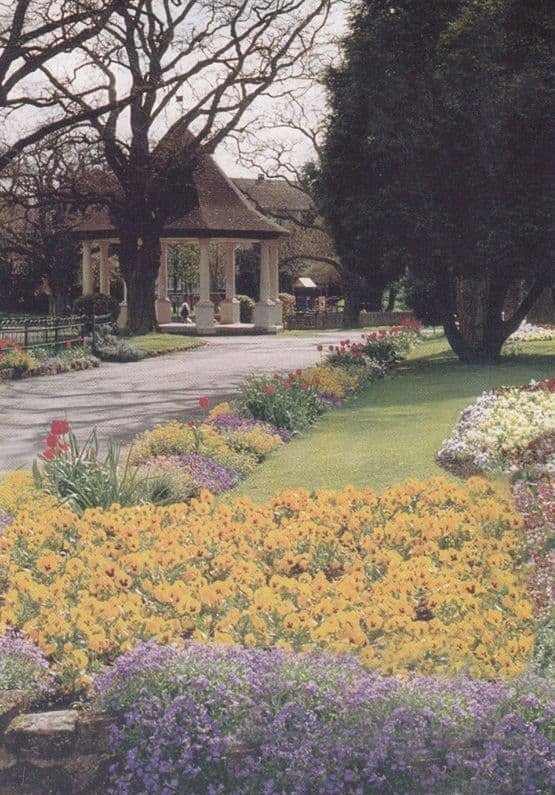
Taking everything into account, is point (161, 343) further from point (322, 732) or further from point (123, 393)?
point (322, 732)

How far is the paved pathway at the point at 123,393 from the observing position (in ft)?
45.2

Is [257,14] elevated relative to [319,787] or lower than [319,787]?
elevated

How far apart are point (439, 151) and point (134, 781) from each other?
63.5 ft

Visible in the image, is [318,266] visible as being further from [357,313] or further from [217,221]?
[217,221]

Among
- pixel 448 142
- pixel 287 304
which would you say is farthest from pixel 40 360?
pixel 287 304

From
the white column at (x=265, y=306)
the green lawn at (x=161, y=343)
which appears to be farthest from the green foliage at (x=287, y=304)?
the green lawn at (x=161, y=343)

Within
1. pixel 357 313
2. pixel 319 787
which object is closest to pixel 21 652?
pixel 319 787

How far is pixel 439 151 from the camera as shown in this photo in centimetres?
2208

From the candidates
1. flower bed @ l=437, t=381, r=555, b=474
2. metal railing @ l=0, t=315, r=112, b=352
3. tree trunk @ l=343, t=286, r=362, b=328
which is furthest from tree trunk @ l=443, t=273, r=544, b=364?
tree trunk @ l=343, t=286, r=362, b=328

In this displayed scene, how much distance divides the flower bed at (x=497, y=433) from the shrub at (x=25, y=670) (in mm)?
5735

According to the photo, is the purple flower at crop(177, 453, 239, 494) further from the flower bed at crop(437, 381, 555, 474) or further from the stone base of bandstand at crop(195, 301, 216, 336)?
the stone base of bandstand at crop(195, 301, 216, 336)

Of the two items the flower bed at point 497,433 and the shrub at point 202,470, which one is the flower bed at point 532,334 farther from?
the shrub at point 202,470

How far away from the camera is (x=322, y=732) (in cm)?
410

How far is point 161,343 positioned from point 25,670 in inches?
1080
